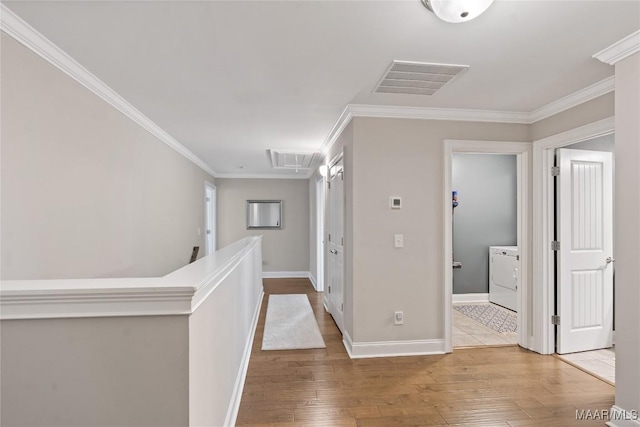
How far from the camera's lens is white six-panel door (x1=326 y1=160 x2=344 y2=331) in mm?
3717

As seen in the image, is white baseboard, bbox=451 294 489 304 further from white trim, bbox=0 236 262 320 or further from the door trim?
white trim, bbox=0 236 262 320

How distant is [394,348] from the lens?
3104mm

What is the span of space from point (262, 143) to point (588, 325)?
13.6ft

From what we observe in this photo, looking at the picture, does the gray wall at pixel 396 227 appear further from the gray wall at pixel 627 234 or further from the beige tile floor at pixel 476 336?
the gray wall at pixel 627 234

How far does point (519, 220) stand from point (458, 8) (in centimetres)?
254

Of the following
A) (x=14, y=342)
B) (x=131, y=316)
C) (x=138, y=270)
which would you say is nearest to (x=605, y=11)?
(x=131, y=316)

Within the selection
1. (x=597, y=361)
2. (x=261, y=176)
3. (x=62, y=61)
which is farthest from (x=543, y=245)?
(x=261, y=176)

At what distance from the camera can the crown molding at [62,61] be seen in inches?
65.4

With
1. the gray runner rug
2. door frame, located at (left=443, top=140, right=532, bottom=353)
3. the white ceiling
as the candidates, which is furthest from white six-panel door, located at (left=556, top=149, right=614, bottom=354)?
the gray runner rug

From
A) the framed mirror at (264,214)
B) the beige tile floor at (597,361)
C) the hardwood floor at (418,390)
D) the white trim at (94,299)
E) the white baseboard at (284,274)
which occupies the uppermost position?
the framed mirror at (264,214)

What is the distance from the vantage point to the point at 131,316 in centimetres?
113

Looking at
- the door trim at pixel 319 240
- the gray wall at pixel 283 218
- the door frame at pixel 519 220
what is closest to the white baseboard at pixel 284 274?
the gray wall at pixel 283 218

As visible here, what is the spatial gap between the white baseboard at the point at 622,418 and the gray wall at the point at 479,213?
3.11 meters

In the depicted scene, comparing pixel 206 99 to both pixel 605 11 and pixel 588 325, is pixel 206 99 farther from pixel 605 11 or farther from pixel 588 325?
pixel 588 325
